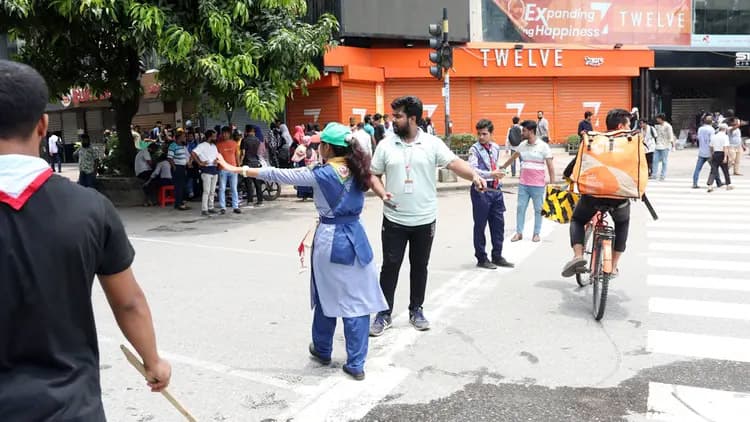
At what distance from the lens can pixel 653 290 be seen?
7.35 metres

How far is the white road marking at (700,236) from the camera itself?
33.9ft

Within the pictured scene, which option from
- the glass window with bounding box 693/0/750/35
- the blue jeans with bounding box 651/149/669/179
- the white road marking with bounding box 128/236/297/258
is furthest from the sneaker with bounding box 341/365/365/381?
the glass window with bounding box 693/0/750/35


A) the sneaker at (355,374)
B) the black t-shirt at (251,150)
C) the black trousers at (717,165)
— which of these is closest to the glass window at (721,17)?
the black trousers at (717,165)

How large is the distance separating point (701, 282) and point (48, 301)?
7208 millimetres

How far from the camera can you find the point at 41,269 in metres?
2.06

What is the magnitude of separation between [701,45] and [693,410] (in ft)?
101

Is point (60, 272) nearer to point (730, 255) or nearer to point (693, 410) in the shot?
point (693, 410)

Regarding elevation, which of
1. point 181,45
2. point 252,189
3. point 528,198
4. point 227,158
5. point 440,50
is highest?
point 440,50

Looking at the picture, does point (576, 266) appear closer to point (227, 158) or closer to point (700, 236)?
point (700, 236)

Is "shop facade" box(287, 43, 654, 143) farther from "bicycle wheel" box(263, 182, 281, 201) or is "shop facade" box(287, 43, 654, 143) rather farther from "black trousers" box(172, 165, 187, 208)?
"black trousers" box(172, 165, 187, 208)

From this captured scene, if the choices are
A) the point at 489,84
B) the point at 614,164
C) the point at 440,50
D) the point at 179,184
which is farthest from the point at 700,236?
the point at 489,84

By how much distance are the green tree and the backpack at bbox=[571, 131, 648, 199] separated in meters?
7.76

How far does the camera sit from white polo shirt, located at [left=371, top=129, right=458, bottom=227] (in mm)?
5988

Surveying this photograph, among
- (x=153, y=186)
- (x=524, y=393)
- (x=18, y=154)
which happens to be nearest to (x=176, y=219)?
(x=153, y=186)
